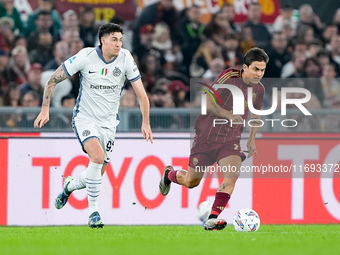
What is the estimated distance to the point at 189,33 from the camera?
11945 millimetres

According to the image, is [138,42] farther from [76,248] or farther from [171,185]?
[76,248]

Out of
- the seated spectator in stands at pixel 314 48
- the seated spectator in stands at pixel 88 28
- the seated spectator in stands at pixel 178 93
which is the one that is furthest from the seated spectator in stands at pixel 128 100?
the seated spectator in stands at pixel 314 48

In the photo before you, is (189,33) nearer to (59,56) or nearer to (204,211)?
(59,56)

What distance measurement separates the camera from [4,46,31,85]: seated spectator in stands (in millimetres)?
10734

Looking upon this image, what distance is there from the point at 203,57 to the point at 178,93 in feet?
3.85

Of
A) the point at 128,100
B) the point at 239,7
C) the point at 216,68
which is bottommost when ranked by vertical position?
the point at 128,100

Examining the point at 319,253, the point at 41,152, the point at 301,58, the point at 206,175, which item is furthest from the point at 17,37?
the point at 319,253

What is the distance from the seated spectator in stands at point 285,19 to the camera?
12.6 m

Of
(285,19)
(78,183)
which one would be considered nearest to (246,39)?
(285,19)

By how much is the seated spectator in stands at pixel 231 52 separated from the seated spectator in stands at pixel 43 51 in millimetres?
3120

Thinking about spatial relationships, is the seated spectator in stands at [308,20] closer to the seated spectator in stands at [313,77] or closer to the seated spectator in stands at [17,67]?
the seated spectator in stands at [313,77]

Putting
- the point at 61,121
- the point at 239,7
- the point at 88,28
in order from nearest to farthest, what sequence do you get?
the point at 61,121, the point at 88,28, the point at 239,7

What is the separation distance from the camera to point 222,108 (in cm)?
731

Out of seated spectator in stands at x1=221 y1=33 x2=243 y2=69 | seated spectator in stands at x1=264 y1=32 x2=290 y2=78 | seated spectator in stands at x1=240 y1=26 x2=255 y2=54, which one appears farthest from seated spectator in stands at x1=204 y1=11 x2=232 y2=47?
seated spectator in stands at x1=264 y1=32 x2=290 y2=78
